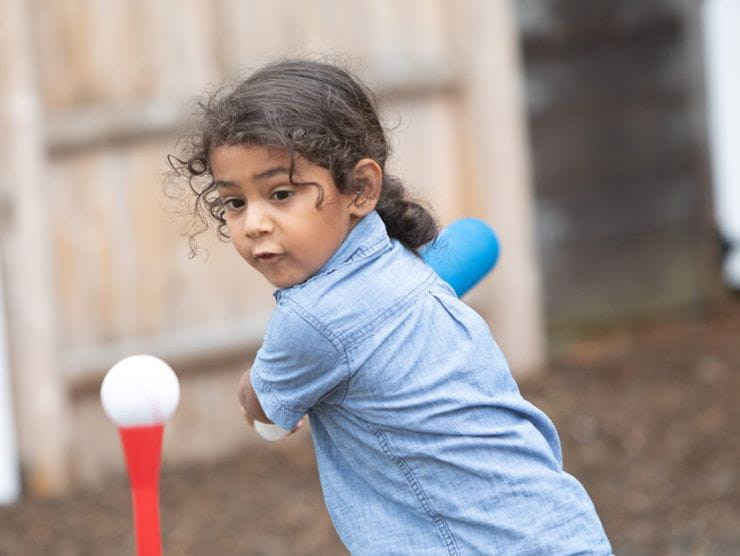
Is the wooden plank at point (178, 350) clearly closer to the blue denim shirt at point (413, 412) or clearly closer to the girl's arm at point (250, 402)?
the girl's arm at point (250, 402)

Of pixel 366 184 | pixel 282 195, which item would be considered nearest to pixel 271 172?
pixel 282 195

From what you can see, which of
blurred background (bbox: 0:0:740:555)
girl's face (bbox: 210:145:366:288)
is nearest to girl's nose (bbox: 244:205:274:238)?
girl's face (bbox: 210:145:366:288)

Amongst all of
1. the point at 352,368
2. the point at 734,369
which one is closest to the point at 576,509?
the point at 352,368

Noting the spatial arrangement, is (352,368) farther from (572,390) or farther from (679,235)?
(679,235)

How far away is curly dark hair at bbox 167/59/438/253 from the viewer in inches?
80.3

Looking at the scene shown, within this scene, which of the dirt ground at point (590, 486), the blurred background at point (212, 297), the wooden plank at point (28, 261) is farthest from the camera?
the wooden plank at point (28, 261)

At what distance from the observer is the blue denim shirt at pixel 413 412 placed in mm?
2043

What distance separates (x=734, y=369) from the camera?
5547 mm

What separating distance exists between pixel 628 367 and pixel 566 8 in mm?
1541

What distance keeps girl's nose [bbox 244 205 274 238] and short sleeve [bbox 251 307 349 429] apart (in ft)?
0.35

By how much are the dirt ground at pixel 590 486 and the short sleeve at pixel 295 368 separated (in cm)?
224

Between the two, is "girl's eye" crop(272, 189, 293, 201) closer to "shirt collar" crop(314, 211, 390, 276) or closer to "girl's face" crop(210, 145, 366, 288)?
"girl's face" crop(210, 145, 366, 288)

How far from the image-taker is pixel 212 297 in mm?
5062

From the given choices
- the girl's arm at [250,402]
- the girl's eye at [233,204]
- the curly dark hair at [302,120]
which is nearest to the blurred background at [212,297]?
the girl's arm at [250,402]
